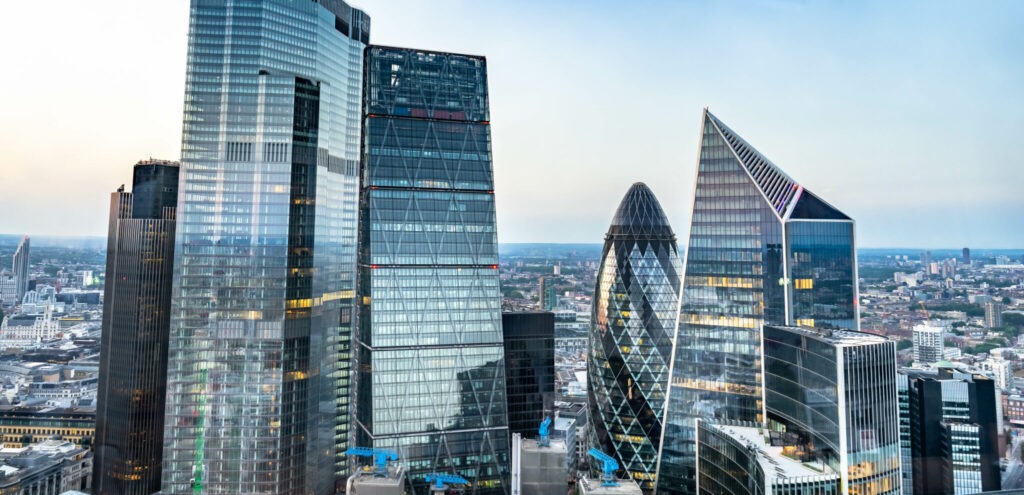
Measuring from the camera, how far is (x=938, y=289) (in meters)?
38.9

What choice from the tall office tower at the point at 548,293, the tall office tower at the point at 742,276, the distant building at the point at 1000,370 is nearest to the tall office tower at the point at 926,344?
the distant building at the point at 1000,370

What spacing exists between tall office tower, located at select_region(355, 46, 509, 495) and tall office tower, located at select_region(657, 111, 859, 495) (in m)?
17.5

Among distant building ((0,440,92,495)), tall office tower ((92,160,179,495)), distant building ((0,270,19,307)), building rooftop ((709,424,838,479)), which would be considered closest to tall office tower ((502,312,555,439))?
building rooftop ((709,424,838,479))

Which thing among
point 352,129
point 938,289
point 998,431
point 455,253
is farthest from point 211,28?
point 998,431

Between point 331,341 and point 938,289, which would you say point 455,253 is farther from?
point 938,289

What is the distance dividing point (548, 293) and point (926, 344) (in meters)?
56.0

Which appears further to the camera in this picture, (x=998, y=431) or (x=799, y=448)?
(x=998, y=431)

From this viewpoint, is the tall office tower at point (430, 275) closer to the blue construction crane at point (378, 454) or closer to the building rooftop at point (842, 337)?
the blue construction crane at point (378, 454)

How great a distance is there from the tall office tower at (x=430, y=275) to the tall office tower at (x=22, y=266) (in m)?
29.7

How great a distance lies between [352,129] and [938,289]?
203 ft

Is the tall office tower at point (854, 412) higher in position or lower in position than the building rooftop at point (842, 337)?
lower

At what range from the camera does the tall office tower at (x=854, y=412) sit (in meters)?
28.6

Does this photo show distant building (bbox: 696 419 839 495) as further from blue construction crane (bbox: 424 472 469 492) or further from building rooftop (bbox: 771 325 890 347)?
blue construction crane (bbox: 424 472 469 492)

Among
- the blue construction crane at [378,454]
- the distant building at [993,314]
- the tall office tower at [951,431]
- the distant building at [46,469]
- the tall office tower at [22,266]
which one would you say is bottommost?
the distant building at [46,469]
